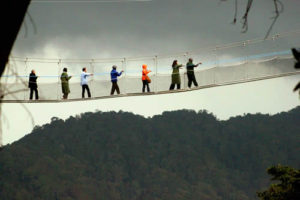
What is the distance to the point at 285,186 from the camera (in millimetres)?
33312

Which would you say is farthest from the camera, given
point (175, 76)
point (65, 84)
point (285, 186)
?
point (65, 84)

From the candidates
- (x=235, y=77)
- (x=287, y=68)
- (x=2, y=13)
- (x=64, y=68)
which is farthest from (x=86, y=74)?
(x=2, y=13)

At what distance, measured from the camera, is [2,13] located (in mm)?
3199

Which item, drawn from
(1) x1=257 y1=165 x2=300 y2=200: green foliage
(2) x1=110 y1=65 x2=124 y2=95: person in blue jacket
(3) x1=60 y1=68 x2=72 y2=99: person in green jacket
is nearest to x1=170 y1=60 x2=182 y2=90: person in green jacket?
(2) x1=110 y1=65 x2=124 y2=95: person in blue jacket

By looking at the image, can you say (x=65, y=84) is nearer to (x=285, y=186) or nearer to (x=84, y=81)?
(x=84, y=81)

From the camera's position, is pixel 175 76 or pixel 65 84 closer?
pixel 175 76

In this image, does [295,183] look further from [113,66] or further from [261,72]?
[113,66]

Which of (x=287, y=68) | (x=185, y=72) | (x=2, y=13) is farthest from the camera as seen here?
(x=185, y=72)

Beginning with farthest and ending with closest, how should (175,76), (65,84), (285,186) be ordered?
(65,84), (175,76), (285,186)

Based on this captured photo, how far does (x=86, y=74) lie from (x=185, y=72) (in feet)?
15.1

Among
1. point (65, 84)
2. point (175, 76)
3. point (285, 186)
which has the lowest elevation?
point (285, 186)

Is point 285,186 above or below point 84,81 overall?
below

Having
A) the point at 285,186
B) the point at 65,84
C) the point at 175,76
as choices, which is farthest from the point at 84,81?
the point at 285,186

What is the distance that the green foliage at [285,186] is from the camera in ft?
105
